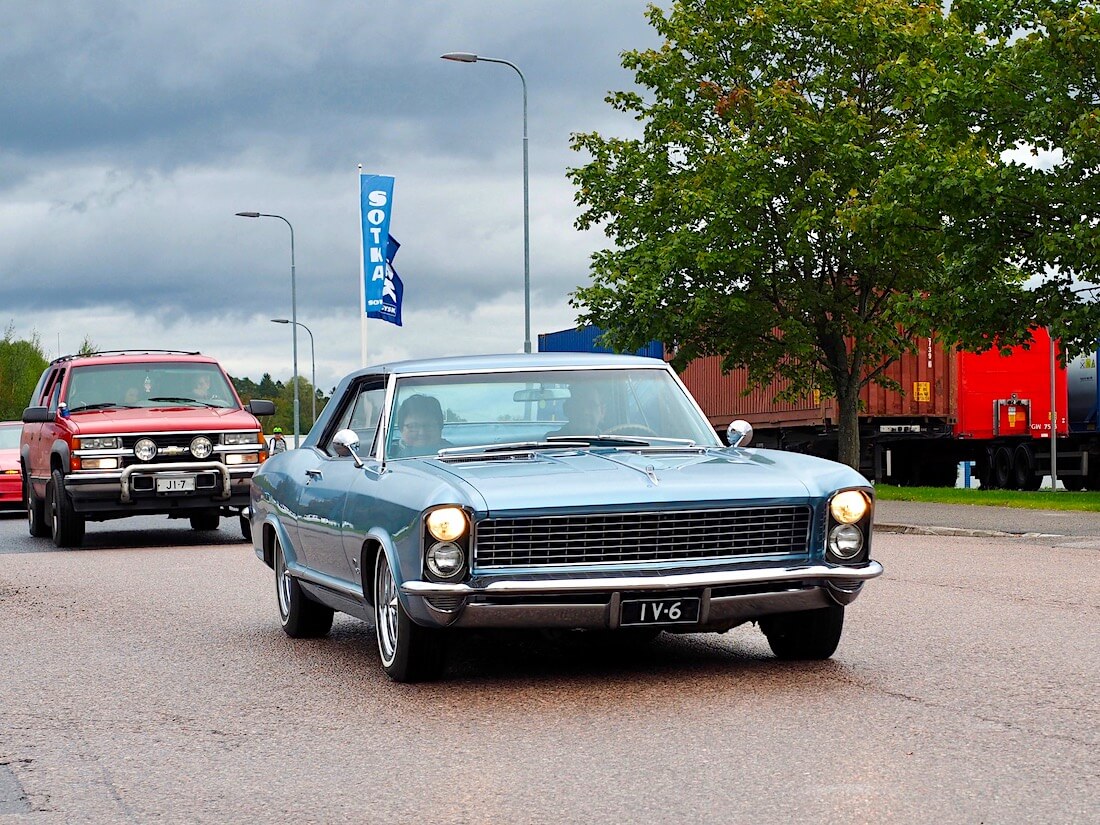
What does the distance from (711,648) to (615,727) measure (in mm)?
2329

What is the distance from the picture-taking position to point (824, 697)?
7156 mm

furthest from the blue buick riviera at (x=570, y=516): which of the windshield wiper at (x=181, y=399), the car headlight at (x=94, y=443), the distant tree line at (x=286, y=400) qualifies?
the distant tree line at (x=286, y=400)

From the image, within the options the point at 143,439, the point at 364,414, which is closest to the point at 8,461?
the point at 143,439

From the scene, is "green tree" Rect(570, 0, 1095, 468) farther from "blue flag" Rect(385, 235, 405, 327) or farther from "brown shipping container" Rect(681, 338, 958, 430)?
"blue flag" Rect(385, 235, 405, 327)

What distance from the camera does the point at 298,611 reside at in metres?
9.69

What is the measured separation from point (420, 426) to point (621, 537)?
1.57m

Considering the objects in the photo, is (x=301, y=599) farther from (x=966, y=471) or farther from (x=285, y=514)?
(x=966, y=471)

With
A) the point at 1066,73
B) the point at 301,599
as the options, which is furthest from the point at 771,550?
the point at 1066,73

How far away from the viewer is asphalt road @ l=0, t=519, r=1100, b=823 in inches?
208

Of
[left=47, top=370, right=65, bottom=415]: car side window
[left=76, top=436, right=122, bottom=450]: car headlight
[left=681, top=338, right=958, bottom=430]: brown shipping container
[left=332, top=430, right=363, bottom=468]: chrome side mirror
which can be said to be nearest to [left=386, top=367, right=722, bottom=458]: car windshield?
[left=332, top=430, right=363, bottom=468]: chrome side mirror

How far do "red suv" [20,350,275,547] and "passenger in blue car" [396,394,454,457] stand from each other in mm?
10319

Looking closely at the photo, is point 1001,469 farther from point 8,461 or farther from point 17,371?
point 17,371

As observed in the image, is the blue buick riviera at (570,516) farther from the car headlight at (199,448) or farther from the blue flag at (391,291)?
the blue flag at (391,291)

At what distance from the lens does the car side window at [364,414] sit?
873 centimetres
